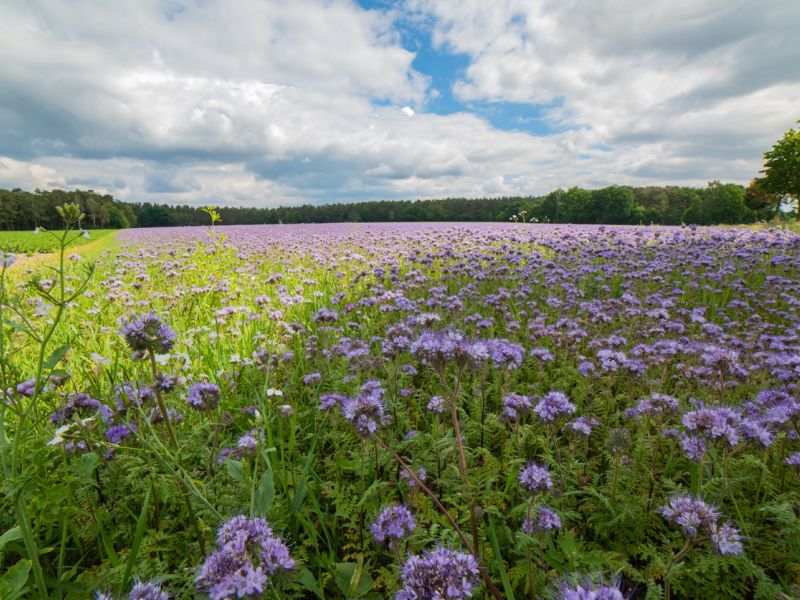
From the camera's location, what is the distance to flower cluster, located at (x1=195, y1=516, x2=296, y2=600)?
48.7 inches

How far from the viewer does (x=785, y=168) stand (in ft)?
140

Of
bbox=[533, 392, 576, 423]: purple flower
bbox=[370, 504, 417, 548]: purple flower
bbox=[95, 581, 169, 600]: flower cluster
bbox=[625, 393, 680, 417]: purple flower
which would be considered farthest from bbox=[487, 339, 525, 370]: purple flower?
bbox=[95, 581, 169, 600]: flower cluster

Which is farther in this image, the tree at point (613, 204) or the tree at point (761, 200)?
the tree at point (613, 204)


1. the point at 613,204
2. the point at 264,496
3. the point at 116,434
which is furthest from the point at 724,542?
the point at 613,204

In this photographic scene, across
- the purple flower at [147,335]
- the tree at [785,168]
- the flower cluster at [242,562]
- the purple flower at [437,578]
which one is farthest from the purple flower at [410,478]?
the tree at [785,168]

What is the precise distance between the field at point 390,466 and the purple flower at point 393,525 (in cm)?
1

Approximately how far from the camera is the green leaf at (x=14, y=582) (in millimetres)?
1426

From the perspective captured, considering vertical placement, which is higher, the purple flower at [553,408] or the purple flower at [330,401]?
the purple flower at [553,408]

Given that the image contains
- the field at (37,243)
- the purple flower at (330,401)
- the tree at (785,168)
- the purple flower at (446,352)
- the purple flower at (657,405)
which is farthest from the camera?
the tree at (785,168)

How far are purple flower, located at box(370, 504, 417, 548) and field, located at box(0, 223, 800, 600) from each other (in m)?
0.01

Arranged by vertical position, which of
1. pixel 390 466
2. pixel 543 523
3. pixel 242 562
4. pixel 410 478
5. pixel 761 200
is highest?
pixel 761 200

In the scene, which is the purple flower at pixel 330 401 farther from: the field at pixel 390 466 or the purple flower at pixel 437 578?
the purple flower at pixel 437 578

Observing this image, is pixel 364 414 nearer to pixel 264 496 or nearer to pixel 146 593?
pixel 264 496

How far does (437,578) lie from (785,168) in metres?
61.0
